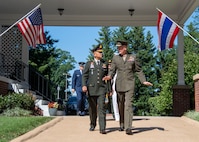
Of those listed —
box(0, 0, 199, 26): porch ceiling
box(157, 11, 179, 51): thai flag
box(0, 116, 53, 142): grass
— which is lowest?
box(0, 116, 53, 142): grass

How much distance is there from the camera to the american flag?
Answer: 13523mm

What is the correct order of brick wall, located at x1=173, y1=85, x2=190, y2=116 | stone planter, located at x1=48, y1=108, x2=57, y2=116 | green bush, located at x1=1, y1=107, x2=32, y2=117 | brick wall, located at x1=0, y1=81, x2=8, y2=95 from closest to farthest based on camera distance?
green bush, located at x1=1, y1=107, x2=32, y2=117, brick wall, located at x1=0, y1=81, x2=8, y2=95, stone planter, located at x1=48, y1=108, x2=57, y2=116, brick wall, located at x1=173, y1=85, x2=190, y2=116

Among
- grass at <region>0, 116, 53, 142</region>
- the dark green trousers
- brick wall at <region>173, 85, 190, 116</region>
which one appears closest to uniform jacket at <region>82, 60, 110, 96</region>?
the dark green trousers

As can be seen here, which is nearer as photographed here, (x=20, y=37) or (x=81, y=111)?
(x=81, y=111)

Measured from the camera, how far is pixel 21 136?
297 inches

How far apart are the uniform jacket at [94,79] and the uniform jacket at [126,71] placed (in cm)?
24

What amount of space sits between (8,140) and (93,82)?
83.5 inches

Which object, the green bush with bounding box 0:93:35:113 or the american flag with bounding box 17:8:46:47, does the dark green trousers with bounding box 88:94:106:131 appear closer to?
the green bush with bounding box 0:93:35:113

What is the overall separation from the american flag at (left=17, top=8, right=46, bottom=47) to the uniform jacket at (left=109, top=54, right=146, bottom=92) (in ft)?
19.8

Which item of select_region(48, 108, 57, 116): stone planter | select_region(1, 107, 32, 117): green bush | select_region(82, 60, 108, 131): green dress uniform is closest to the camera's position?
select_region(82, 60, 108, 131): green dress uniform

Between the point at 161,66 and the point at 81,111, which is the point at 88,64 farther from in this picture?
the point at 161,66

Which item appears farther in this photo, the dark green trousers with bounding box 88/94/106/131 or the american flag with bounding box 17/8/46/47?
the american flag with bounding box 17/8/46/47

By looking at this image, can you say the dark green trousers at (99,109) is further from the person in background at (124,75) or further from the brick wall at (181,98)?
the brick wall at (181,98)

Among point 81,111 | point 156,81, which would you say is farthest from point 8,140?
point 156,81
